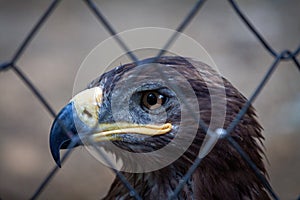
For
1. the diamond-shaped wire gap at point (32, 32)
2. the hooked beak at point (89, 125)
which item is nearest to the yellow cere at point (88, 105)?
the hooked beak at point (89, 125)

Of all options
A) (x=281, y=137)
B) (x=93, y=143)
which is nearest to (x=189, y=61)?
(x=93, y=143)

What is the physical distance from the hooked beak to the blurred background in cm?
257

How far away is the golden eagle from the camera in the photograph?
2.35 meters

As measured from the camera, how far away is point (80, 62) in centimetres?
623

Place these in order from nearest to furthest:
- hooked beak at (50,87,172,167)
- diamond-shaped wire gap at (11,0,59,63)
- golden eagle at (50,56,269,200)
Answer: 1. diamond-shaped wire gap at (11,0,59,63)
2. hooked beak at (50,87,172,167)
3. golden eagle at (50,56,269,200)

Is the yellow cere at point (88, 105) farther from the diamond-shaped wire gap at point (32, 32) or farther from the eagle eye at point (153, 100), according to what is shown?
the diamond-shaped wire gap at point (32, 32)

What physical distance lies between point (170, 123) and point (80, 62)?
3.92 m

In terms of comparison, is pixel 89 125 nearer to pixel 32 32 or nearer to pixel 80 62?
pixel 32 32

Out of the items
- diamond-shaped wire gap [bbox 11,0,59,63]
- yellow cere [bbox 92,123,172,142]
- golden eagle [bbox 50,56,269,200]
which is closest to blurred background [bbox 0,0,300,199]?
golden eagle [bbox 50,56,269,200]

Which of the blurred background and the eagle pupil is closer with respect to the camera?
the eagle pupil

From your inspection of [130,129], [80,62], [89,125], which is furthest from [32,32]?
[80,62]

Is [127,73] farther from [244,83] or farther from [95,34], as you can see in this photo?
[95,34]

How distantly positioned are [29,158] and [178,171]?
289 centimetres

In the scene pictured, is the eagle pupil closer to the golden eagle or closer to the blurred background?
the golden eagle
